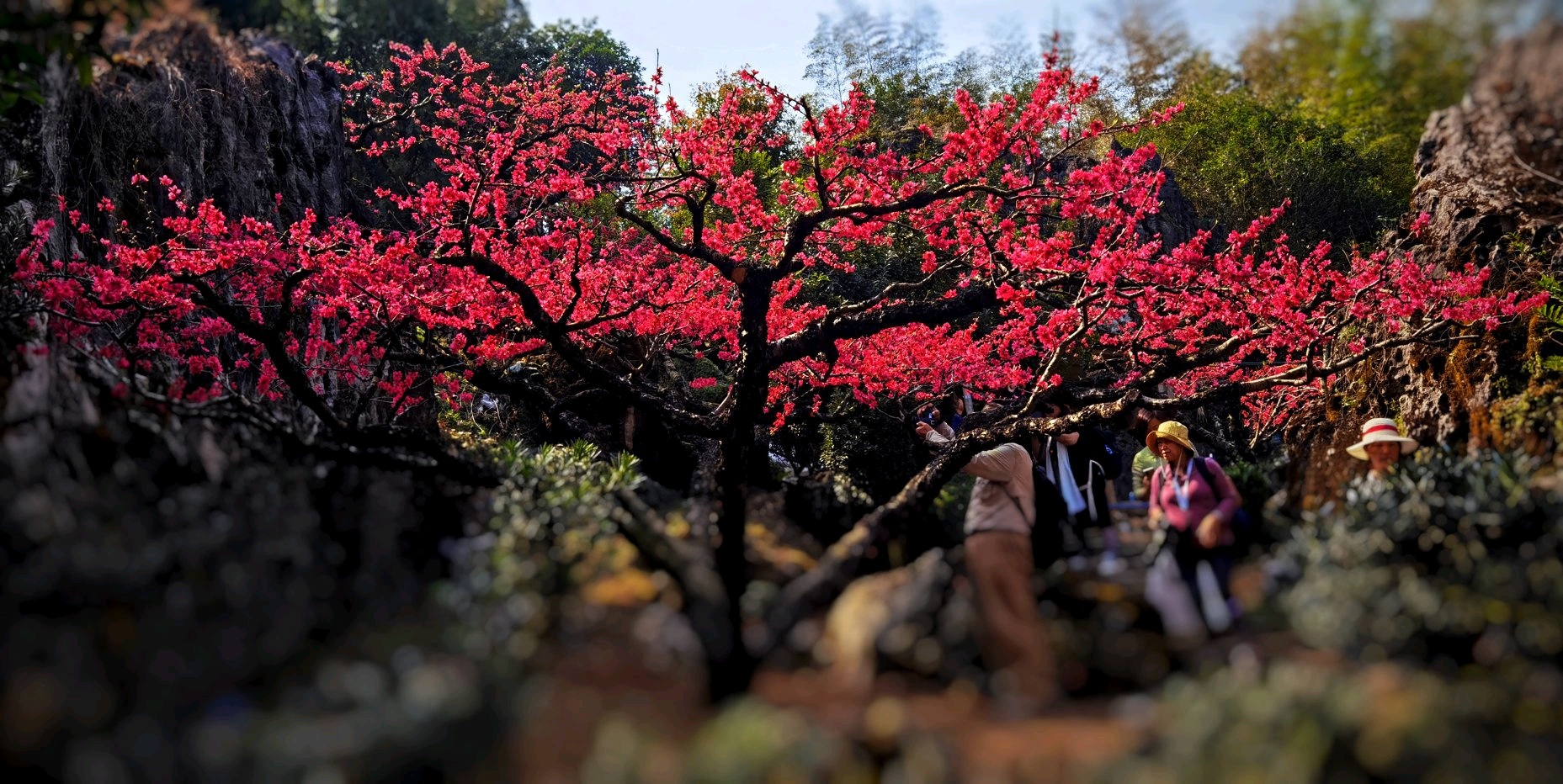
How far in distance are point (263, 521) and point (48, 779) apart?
1157mm

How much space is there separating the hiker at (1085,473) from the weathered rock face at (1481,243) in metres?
1.38

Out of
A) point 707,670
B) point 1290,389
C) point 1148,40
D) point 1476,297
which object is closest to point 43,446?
point 707,670

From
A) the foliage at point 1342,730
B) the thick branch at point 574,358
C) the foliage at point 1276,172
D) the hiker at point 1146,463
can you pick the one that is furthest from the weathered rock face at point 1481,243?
the foliage at point 1276,172

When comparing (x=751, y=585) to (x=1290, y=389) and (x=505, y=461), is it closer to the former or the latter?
(x=505, y=461)

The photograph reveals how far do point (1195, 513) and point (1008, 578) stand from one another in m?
1.15

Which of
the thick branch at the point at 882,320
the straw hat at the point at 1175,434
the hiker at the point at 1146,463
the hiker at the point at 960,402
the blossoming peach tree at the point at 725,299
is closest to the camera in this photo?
the straw hat at the point at 1175,434

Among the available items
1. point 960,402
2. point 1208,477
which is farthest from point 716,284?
point 1208,477

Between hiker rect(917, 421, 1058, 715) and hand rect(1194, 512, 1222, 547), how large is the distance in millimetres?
802

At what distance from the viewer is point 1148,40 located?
5684mm

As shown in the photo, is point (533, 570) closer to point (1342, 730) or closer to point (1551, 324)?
point (1342, 730)

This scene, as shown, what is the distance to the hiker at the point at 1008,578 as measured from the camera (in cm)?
319

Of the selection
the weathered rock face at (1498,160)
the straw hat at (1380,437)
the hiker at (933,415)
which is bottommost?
the straw hat at (1380,437)

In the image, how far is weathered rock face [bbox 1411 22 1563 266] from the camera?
13.2ft

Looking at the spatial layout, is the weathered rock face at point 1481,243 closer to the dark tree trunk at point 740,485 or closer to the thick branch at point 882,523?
the thick branch at point 882,523
